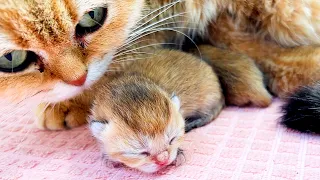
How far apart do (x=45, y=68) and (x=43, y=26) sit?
100mm

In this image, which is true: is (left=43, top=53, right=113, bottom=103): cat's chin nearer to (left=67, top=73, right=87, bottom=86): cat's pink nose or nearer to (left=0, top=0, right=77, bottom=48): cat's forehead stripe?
(left=67, top=73, right=87, bottom=86): cat's pink nose

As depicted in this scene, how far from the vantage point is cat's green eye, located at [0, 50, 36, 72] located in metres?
0.86

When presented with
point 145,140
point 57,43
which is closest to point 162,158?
point 145,140

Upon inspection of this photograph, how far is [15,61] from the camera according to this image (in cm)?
88

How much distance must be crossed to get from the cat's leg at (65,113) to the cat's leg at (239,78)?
344mm

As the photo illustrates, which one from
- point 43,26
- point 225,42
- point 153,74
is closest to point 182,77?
point 153,74

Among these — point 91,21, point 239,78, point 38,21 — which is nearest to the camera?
point 38,21

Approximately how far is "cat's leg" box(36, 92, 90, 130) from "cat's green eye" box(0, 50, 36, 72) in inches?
9.6

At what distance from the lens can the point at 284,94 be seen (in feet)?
3.76

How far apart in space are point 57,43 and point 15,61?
98mm

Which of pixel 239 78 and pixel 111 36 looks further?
pixel 239 78

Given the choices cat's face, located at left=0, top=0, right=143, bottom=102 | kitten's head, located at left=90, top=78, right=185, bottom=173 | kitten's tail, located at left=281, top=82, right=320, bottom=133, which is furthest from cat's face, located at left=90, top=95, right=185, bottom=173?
kitten's tail, located at left=281, top=82, right=320, bottom=133

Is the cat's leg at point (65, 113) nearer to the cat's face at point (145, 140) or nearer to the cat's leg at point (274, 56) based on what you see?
the cat's face at point (145, 140)

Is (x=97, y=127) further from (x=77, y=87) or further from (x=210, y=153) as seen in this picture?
(x=210, y=153)
